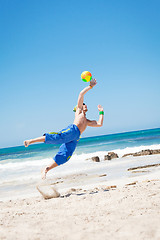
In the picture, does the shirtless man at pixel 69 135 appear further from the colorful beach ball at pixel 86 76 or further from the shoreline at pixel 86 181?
the shoreline at pixel 86 181

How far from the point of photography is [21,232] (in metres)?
2.88

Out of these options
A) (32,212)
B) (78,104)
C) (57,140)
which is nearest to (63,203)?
(32,212)

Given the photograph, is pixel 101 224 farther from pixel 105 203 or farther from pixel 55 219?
pixel 105 203

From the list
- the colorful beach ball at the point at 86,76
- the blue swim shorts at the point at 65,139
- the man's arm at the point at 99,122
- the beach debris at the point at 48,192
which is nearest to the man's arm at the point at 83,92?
the colorful beach ball at the point at 86,76

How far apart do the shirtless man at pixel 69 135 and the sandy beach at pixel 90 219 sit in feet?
3.40

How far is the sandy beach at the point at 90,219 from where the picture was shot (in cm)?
268

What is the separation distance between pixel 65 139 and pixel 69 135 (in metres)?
0.12

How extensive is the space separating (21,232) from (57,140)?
2365mm

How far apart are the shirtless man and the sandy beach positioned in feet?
3.40

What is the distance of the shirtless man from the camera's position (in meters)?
5.02

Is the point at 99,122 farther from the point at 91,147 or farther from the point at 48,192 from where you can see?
the point at 91,147

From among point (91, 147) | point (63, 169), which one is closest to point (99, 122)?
point (63, 169)

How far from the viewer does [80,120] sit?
5465 millimetres

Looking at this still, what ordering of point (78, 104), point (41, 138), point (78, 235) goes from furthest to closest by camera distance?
point (78, 104) < point (41, 138) < point (78, 235)
